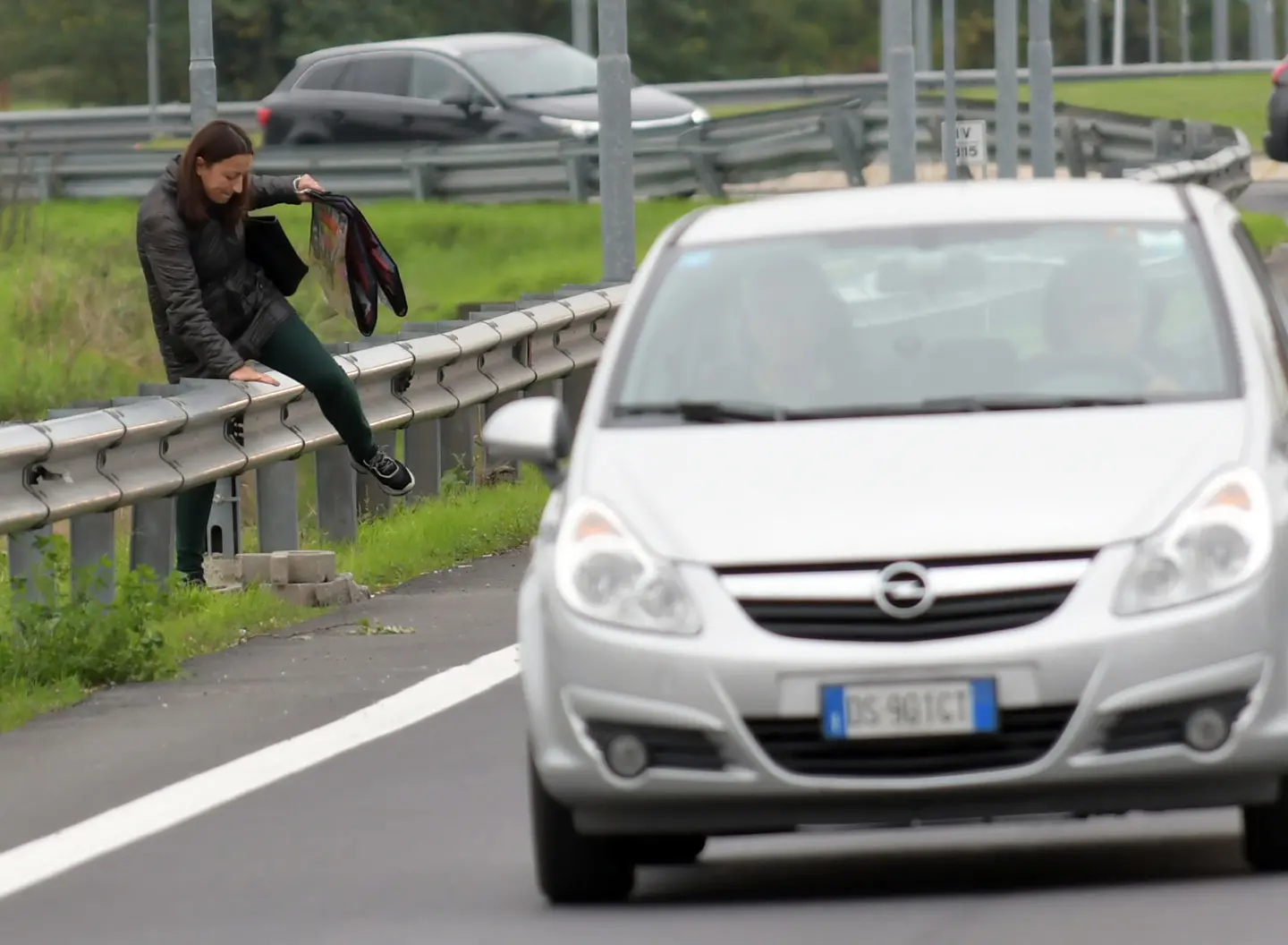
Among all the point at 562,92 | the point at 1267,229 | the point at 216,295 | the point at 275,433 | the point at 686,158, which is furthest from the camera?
the point at 562,92

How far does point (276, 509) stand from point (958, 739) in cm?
713

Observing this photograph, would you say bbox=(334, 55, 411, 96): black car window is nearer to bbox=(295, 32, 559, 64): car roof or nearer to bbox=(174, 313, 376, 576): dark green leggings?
bbox=(295, 32, 559, 64): car roof

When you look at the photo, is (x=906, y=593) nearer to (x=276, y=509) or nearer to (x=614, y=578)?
(x=614, y=578)

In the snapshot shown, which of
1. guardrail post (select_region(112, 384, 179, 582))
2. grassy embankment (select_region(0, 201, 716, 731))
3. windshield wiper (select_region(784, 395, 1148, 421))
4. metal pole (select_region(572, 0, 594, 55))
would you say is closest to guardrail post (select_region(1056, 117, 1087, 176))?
grassy embankment (select_region(0, 201, 716, 731))

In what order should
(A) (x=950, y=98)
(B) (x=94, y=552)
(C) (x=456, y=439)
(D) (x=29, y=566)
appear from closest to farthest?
(D) (x=29, y=566) < (B) (x=94, y=552) < (C) (x=456, y=439) < (A) (x=950, y=98)

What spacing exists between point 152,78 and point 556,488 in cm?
5154

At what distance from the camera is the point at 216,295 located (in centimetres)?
1353

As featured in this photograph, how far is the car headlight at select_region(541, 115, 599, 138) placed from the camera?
38.0 metres

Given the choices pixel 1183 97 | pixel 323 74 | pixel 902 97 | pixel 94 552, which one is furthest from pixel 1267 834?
pixel 1183 97

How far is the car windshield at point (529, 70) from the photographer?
39.3 meters

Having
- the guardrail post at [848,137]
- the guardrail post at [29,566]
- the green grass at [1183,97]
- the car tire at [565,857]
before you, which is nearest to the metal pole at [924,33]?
the green grass at [1183,97]

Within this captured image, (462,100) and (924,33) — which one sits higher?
(462,100)

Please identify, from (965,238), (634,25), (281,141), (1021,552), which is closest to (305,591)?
(965,238)

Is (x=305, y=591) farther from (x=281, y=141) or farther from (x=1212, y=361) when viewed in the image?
(x=281, y=141)
